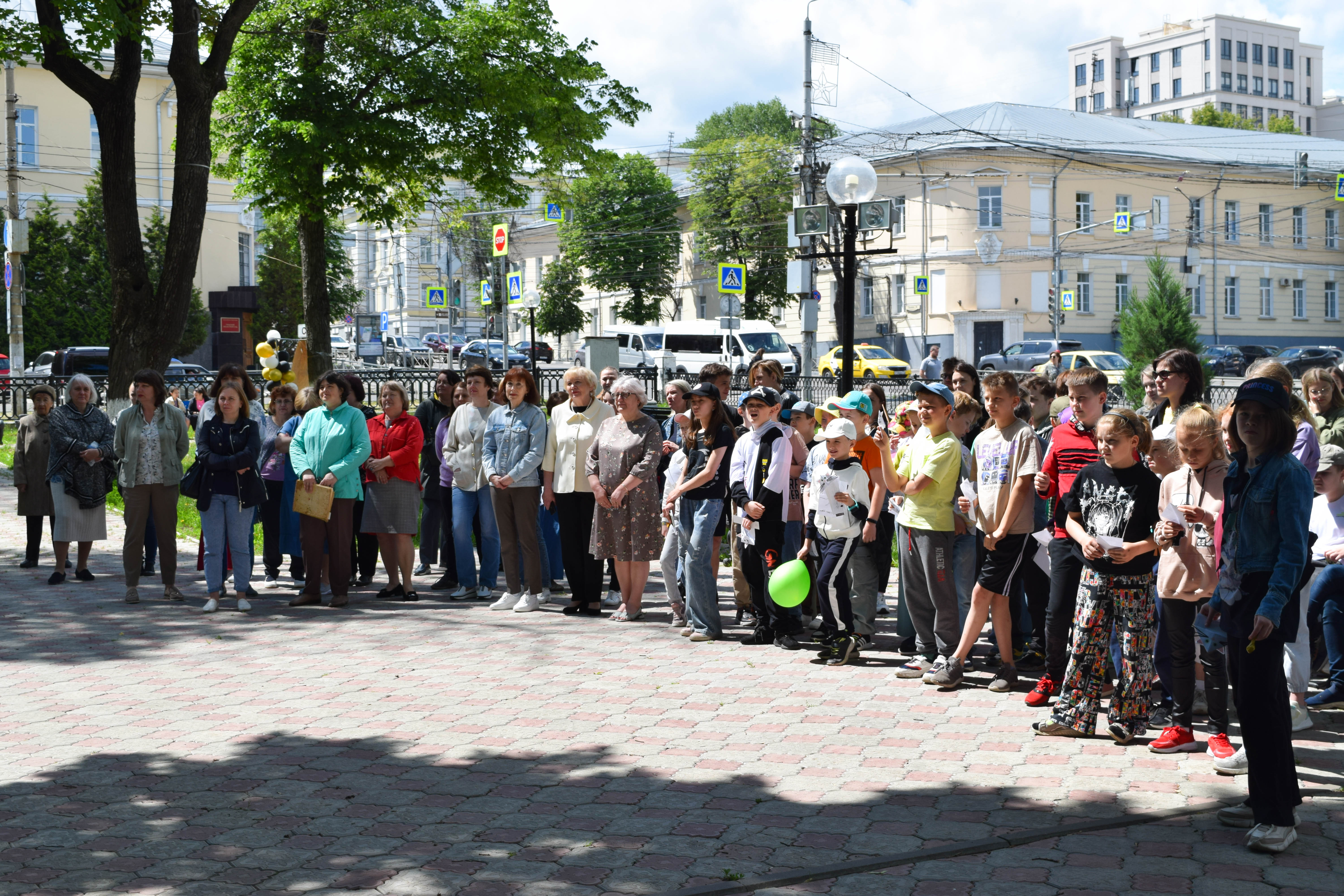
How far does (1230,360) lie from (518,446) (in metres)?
43.5

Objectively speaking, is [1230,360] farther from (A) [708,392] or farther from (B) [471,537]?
(A) [708,392]

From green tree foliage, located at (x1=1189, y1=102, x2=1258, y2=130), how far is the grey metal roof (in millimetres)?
15693

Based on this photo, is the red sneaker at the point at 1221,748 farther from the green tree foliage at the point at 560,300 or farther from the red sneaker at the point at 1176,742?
the green tree foliage at the point at 560,300

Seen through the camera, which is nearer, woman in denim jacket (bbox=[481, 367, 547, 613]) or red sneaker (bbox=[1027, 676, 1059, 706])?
red sneaker (bbox=[1027, 676, 1059, 706])

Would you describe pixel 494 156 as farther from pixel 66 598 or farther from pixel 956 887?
pixel 956 887

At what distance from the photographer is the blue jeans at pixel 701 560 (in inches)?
344

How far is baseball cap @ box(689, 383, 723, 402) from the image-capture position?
29.0 ft

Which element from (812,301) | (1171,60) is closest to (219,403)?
(812,301)

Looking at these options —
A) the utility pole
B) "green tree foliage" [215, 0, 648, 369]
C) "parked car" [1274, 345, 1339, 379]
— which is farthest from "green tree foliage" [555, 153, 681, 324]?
"green tree foliage" [215, 0, 648, 369]

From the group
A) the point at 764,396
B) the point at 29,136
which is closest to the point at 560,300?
the point at 29,136

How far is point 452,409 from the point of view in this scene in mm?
11234

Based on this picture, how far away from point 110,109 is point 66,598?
19.3ft

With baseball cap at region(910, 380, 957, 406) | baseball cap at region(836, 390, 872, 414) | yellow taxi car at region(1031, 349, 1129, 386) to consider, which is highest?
yellow taxi car at region(1031, 349, 1129, 386)

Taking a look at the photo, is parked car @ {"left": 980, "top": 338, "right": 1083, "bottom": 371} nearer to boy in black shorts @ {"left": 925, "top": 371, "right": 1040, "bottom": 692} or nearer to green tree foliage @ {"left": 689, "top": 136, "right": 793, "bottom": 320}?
green tree foliage @ {"left": 689, "top": 136, "right": 793, "bottom": 320}
